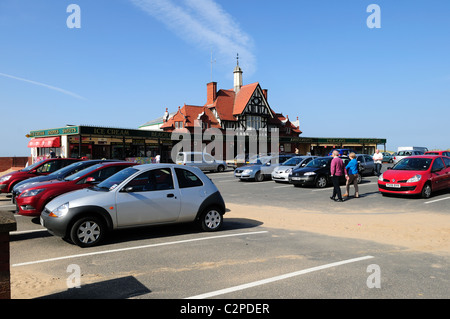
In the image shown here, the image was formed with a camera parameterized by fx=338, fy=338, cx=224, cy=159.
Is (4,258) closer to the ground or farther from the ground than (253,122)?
closer to the ground

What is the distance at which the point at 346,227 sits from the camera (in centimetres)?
827

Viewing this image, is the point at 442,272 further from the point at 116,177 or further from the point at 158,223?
the point at 116,177

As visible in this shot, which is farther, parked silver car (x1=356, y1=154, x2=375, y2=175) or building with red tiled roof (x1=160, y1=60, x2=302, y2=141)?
building with red tiled roof (x1=160, y1=60, x2=302, y2=141)

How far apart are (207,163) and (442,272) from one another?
81.7ft

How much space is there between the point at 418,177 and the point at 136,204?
34.5 ft

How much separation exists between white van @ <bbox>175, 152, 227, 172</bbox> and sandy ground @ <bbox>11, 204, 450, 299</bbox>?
17.1 m

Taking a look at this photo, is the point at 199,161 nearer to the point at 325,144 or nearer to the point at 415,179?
the point at 415,179

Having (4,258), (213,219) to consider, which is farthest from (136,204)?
(4,258)

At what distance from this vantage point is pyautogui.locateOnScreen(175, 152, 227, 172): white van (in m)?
28.5

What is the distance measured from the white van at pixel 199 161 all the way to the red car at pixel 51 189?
62.5ft

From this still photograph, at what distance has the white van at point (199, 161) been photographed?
28.5 m

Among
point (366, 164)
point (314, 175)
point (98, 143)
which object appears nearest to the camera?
point (314, 175)

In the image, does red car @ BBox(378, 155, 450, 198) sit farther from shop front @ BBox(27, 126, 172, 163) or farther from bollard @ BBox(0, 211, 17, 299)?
shop front @ BBox(27, 126, 172, 163)

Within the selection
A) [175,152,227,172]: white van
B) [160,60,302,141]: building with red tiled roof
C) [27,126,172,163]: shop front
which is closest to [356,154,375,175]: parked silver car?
[175,152,227,172]: white van
